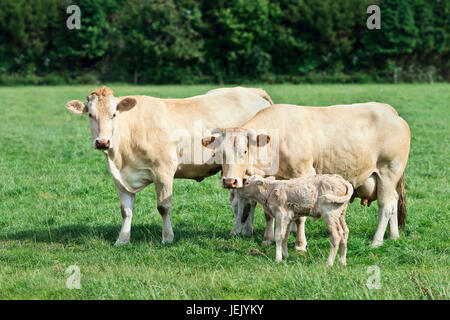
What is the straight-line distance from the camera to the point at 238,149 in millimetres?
8242

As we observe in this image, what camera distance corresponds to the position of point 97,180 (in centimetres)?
1362

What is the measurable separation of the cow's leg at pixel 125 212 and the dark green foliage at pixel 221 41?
50.8 metres

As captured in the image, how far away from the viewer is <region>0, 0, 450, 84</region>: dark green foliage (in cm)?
6159

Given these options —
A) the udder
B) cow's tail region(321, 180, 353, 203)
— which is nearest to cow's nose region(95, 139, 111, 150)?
cow's tail region(321, 180, 353, 203)

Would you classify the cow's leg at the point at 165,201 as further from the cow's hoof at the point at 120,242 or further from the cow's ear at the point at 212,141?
the cow's ear at the point at 212,141

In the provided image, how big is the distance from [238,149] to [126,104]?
1.94m

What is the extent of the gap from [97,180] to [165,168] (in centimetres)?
472

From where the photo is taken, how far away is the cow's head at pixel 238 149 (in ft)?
26.8

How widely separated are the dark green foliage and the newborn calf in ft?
171

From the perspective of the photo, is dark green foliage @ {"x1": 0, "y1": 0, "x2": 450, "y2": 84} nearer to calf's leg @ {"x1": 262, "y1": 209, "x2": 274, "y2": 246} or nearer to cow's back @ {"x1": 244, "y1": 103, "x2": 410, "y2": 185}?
cow's back @ {"x1": 244, "y1": 103, "x2": 410, "y2": 185}

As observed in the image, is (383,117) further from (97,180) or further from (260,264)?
(97,180)

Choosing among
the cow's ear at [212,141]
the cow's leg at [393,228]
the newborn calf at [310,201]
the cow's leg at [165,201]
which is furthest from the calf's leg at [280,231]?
the cow's leg at [393,228]
